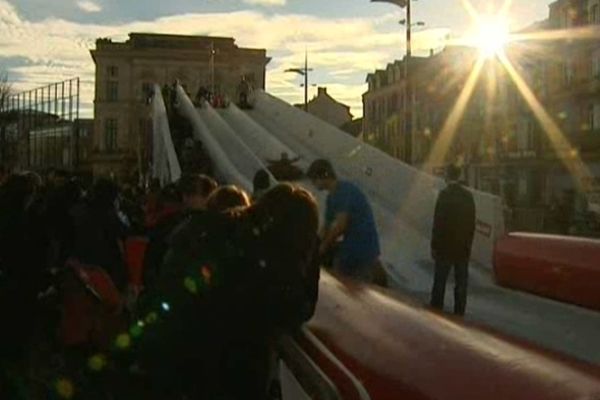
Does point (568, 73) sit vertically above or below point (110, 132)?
above

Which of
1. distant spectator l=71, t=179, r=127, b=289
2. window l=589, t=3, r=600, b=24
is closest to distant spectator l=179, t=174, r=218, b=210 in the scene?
distant spectator l=71, t=179, r=127, b=289

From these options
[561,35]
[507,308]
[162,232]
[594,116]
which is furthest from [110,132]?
[162,232]

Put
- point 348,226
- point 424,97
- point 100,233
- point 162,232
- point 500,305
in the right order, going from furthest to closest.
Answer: point 424,97
point 500,305
point 100,233
point 348,226
point 162,232

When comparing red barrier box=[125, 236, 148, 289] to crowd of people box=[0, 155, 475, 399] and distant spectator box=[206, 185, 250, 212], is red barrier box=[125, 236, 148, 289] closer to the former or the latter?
crowd of people box=[0, 155, 475, 399]

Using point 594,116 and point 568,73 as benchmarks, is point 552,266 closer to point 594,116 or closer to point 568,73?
point 594,116

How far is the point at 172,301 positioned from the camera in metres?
3.44

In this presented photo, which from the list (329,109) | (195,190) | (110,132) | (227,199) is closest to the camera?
(227,199)

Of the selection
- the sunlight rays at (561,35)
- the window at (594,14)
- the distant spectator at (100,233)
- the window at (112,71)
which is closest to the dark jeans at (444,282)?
the distant spectator at (100,233)

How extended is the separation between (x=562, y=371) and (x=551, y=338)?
23.0 feet

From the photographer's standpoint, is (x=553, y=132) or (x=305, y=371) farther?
(x=553, y=132)

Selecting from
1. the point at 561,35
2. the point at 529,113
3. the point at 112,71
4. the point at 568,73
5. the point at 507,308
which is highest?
the point at 112,71

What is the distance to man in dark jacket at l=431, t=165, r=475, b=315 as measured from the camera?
1017cm

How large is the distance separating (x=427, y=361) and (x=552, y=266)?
30.2 feet

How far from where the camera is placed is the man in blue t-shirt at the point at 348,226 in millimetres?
7809
